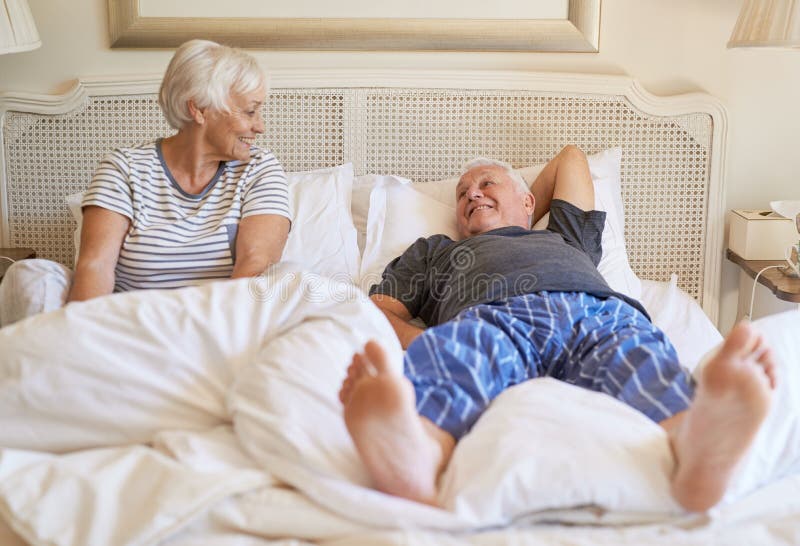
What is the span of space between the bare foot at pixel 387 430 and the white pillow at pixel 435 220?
1.10 metres

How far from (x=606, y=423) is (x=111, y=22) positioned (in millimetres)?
2078

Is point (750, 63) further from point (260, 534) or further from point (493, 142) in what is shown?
point (260, 534)

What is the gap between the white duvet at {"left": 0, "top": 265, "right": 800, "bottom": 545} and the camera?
123cm

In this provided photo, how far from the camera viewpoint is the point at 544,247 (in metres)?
2.09

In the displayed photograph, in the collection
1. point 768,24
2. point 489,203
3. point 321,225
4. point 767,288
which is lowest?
point 767,288

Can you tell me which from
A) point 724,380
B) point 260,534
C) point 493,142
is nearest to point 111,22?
point 493,142

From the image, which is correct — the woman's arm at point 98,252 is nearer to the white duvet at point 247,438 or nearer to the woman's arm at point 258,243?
the woman's arm at point 258,243

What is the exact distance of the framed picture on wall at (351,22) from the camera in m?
2.71

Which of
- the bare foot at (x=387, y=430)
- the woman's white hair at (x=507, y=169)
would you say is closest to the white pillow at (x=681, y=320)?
the woman's white hair at (x=507, y=169)

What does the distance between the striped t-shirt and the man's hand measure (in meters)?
0.32

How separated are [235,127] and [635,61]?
1308 millimetres

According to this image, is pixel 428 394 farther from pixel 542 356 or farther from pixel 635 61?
pixel 635 61

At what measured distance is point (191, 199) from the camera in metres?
2.18

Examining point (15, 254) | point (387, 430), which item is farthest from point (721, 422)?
point (15, 254)
